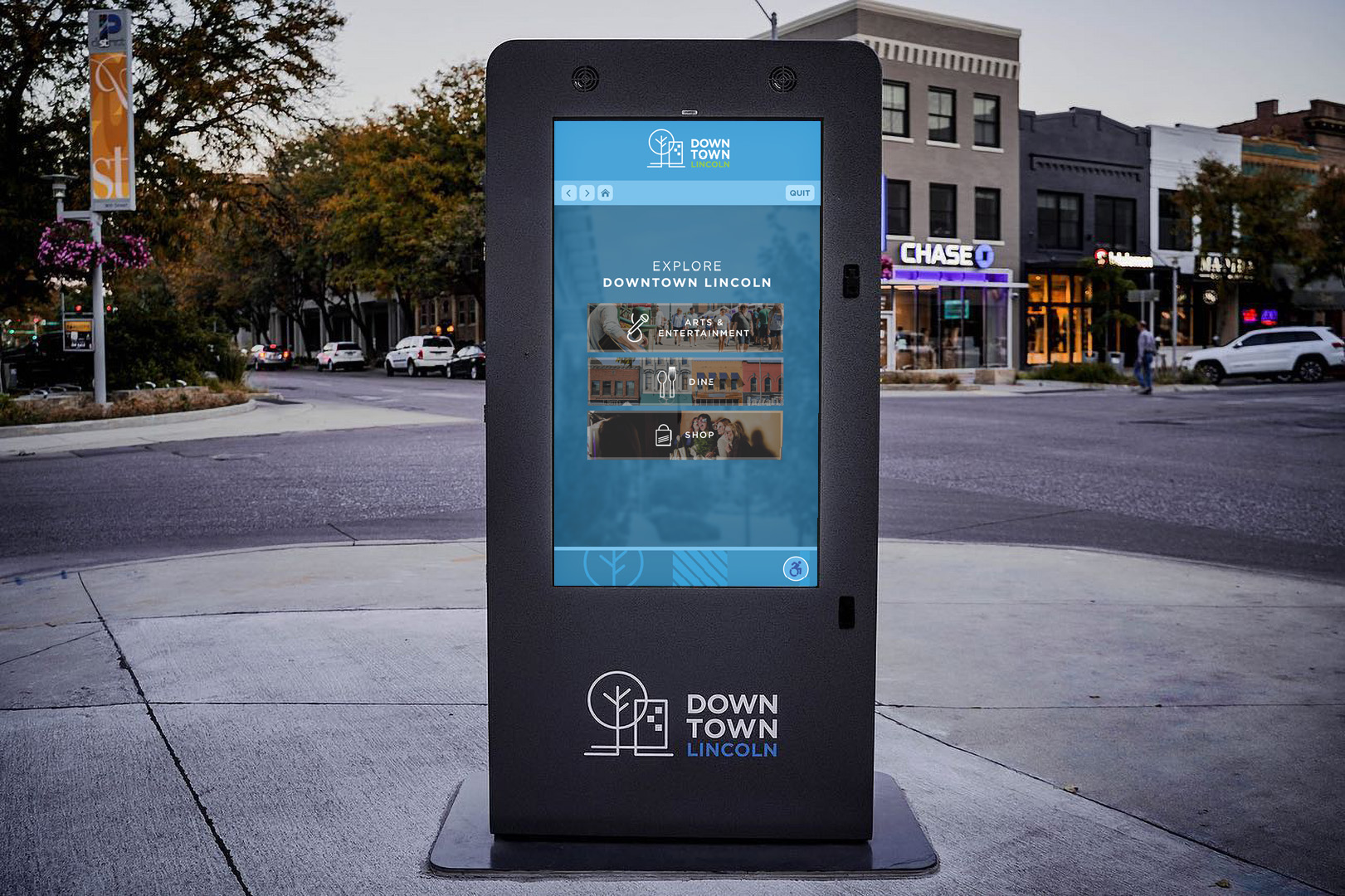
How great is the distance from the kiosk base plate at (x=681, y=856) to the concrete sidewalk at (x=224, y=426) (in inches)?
593

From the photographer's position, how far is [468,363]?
44.0 meters

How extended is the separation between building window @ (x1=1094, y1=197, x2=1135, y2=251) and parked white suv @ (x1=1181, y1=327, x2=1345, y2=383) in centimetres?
1068

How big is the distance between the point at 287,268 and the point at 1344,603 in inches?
2677

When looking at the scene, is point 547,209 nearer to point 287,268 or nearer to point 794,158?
point 794,158

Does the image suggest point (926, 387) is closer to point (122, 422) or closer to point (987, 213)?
point (987, 213)

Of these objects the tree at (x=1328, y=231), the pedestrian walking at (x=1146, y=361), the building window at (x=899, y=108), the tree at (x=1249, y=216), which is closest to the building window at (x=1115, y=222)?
the tree at (x=1249, y=216)

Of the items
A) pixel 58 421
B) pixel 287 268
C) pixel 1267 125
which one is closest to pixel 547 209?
pixel 58 421

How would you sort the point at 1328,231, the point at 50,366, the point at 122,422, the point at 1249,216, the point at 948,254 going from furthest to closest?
the point at 1328,231, the point at 1249,216, the point at 948,254, the point at 50,366, the point at 122,422

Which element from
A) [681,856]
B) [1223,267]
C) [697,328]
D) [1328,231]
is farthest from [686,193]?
[1328,231]

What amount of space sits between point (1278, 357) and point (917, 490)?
30114mm

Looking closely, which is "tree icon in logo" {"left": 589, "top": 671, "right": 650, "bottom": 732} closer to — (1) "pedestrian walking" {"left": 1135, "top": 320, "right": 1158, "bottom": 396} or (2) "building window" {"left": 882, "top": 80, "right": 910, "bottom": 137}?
(1) "pedestrian walking" {"left": 1135, "top": 320, "right": 1158, "bottom": 396}

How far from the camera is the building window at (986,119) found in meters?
44.6

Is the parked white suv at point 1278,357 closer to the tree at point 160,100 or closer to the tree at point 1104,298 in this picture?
the tree at point 1104,298

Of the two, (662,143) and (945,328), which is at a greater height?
(945,328)
